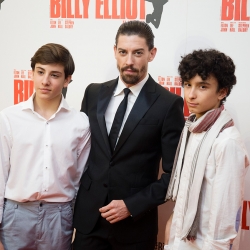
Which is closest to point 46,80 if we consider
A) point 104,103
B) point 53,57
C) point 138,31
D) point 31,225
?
point 53,57

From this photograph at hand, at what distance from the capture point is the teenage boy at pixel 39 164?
1.78 metres

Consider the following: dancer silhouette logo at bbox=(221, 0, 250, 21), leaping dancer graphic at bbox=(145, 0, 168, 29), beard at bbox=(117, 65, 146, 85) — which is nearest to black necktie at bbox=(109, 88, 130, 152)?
beard at bbox=(117, 65, 146, 85)

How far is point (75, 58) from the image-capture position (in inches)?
96.0

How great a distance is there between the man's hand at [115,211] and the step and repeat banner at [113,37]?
0.63 metres

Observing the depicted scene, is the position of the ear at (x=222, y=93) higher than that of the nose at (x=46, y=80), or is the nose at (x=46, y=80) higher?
the nose at (x=46, y=80)

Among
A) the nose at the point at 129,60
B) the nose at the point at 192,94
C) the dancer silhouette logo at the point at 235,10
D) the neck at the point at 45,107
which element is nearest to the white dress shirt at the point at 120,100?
the nose at the point at 129,60

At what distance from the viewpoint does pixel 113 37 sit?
2.36 meters

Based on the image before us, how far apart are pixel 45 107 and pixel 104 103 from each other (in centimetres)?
29

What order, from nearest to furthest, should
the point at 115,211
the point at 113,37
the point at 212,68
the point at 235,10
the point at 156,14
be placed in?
the point at 212,68 < the point at 115,211 < the point at 235,10 < the point at 156,14 < the point at 113,37

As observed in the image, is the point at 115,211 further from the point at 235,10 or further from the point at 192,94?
the point at 235,10

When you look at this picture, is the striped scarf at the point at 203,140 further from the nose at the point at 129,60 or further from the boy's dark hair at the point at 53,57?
the boy's dark hair at the point at 53,57

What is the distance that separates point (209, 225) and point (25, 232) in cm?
85

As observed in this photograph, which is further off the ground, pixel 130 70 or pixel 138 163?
pixel 130 70

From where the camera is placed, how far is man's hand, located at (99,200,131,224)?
5.79 feet
